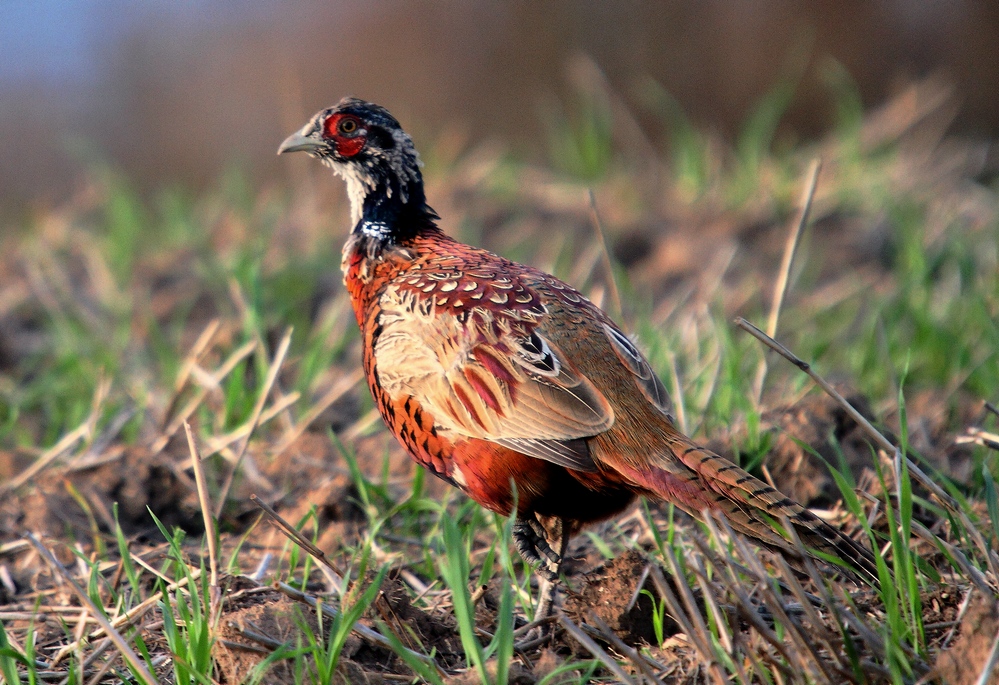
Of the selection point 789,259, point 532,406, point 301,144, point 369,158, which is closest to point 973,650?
point 532,406

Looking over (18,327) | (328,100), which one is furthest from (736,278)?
(328,100)

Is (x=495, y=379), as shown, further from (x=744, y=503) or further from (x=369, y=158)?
(x=369, y=158)

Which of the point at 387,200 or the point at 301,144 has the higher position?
the point at 301,144

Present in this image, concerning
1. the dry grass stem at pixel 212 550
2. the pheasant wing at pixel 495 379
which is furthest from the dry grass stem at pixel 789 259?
the dry grass stem at pixel 212 550

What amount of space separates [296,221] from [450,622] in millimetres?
4837

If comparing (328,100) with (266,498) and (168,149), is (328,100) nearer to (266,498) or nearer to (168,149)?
(168,149)

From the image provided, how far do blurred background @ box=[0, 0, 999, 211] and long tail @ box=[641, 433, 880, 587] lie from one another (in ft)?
19.4

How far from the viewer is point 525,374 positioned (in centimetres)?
317

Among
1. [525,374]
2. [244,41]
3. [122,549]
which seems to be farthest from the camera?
[244,41]

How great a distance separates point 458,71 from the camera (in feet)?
41.1

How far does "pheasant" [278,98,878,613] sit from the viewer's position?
2.94 metres

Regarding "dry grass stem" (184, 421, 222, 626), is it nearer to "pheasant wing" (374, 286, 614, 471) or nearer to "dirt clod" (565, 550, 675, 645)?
"pheasant wing" (374, 286, 614, 471)

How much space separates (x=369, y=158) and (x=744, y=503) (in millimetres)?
2063

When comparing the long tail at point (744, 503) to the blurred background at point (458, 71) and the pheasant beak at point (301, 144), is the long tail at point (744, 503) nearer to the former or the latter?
the pheasant beak at point (301, 144)
